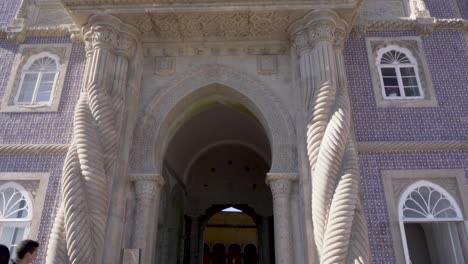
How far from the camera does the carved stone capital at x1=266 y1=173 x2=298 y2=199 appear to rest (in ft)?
19.9

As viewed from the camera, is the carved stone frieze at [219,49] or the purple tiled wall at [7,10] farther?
the purple tiled wall at [7,10]

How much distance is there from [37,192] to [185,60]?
349 cm

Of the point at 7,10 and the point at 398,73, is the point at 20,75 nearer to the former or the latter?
the point at 7,10

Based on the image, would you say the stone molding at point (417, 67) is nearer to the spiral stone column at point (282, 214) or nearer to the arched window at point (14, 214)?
the spiral stone column at point (282, 214)

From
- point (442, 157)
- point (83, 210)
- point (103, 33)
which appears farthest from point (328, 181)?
point (103, 33)

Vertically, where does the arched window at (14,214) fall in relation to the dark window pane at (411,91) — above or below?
below

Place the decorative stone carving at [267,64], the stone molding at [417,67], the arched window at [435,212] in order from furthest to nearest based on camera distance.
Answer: the decorative stone carving at [267,64]
the stone molding at [417,67]
the arched window at [435,212]

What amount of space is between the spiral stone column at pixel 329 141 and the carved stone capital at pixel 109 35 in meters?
2.97

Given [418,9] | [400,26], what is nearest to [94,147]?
[400,26]

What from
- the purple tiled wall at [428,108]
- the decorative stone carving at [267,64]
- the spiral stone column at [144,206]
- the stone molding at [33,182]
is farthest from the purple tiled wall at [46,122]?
the purple tiled wall at [428,108]

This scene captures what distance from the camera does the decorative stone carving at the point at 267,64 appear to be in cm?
713

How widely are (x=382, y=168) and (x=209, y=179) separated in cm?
661

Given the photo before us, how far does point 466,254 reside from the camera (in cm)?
601

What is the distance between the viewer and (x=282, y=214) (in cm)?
597
